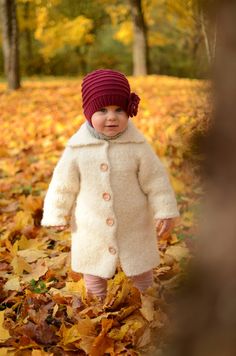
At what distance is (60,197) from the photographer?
2789mm

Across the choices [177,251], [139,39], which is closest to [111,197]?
[177,251]

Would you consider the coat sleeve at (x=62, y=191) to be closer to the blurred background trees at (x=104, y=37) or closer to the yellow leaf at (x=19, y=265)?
the yellow leaf at (x=19, y=265)

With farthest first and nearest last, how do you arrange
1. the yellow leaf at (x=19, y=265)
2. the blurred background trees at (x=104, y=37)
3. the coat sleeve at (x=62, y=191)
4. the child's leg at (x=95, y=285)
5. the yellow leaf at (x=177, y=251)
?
the blurred background trees at (x=104, y=37), the yellow leaf at (x=177, y=251), the yellow leaf at (x=19, y=265), the child's leg at (x=95, y=285), the coat sleeve at (x=62, y=191)

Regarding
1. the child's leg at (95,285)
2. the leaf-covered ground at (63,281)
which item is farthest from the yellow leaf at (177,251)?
the child's leg at (95,285)

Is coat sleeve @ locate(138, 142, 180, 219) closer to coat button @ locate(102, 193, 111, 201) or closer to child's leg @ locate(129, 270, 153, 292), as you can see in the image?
coat button @ locate(102, 193, 111, 201)

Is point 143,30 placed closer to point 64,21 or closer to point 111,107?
point 64,21

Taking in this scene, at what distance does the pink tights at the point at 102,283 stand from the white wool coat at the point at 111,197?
4.0 inches

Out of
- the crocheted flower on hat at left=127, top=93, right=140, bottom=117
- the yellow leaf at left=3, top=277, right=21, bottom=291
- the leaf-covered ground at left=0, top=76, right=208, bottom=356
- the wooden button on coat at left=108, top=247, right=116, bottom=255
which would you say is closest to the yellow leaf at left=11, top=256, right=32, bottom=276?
the leaf-covered ground at left=0, top=76, right=208, bottom=356

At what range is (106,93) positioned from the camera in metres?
2.66

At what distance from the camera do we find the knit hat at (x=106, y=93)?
266cm

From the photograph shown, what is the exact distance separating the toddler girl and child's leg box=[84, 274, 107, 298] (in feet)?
0.27

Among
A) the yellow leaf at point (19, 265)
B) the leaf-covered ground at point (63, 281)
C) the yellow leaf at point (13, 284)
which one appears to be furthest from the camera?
the yellow leaf at point (19, 265)

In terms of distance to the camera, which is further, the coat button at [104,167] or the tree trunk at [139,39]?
the tree trunk at [139,39]

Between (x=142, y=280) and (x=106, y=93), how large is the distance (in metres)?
0.95
